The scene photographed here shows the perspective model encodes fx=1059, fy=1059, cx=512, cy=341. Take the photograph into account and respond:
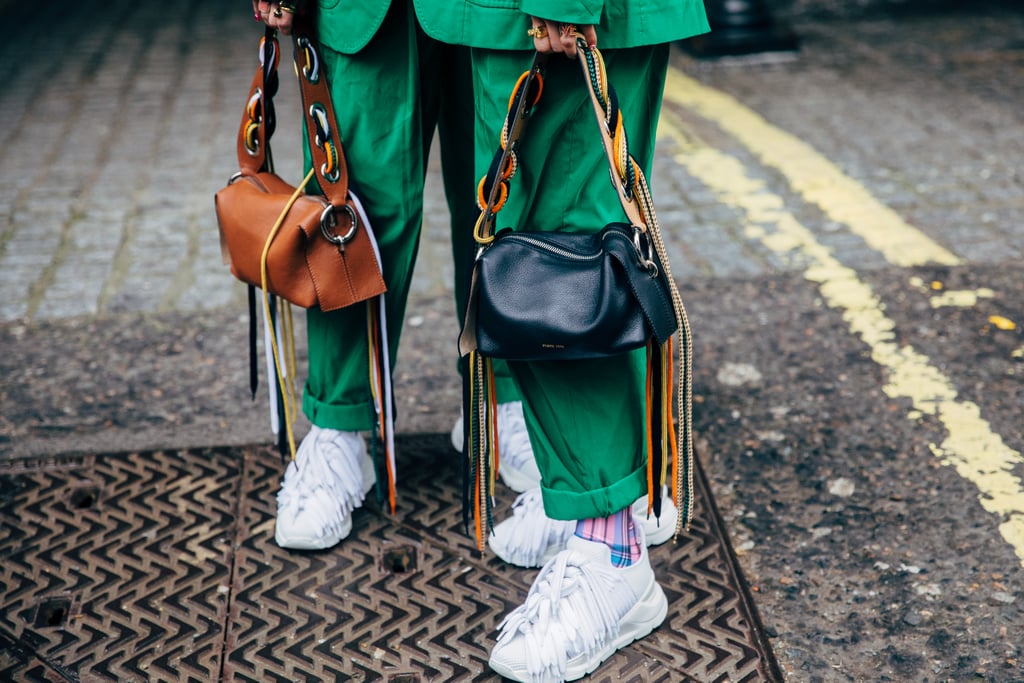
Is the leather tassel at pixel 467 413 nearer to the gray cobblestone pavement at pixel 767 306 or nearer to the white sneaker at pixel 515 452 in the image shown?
the white sneaker at pixel 515 452

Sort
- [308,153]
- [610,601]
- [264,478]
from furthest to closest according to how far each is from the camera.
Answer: [264,478] → [308,153] → [610,601]

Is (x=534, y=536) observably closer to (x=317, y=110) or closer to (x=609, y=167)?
(x=609, y=167)

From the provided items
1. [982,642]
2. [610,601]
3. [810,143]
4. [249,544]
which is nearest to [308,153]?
[249,544]

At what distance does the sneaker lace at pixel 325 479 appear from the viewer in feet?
6.67

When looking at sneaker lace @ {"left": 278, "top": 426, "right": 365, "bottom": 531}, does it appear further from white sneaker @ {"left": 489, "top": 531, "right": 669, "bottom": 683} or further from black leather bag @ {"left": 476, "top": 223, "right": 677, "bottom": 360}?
black leather bag @ {"left": 476, "top": 223, "right": 677, "bottom": 360}

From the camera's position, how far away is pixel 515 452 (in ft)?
7.18

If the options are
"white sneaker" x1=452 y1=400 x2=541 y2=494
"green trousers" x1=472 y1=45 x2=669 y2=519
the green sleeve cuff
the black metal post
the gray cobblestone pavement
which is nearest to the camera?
the green sleeve cuff

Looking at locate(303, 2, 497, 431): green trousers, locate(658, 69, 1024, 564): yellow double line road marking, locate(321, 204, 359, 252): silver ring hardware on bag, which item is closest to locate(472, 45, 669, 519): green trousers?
locate(303, 2, 497, 431): green trousers

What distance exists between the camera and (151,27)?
20.0ft

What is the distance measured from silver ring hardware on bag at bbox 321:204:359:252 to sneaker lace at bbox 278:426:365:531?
1.49ft

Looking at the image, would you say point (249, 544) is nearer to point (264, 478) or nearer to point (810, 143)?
point (264, 478)

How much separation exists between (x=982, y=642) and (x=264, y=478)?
56.2 inches

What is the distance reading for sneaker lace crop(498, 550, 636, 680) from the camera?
5.63ft

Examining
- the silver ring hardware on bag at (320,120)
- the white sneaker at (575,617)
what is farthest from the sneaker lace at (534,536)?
the silver ring hardware on bag at (320,120)
